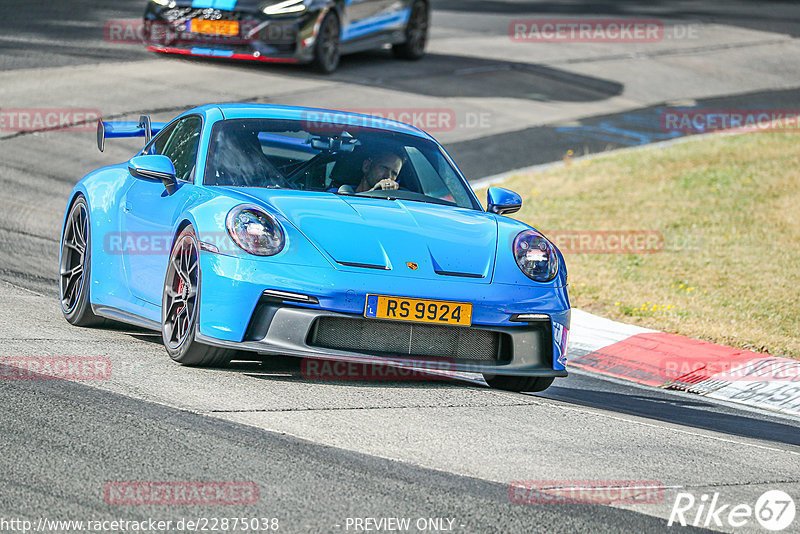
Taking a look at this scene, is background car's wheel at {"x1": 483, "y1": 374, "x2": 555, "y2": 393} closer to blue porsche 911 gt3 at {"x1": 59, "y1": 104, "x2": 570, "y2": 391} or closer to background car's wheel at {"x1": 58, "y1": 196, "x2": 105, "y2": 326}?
blue porsche 911 gt3 at {"x1": 59, "y1": 104, "x2": 570, "y2": 391}

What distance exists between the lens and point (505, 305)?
5793 millimetres

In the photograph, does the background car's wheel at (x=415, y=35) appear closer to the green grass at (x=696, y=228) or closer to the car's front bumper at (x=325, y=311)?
the green grass at (x=696, y=228)

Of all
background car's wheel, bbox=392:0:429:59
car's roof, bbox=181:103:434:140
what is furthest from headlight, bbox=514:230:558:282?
background car's wheel, bbox=392:0:429:59

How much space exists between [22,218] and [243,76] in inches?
277

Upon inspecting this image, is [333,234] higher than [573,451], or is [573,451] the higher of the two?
[333,234]

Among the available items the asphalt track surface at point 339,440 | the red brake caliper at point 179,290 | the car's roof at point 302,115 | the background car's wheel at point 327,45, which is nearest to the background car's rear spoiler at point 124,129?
the car's roof at point 302,115

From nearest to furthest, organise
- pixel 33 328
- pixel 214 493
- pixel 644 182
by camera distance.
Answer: pixel 214 493 < pixel 33 328 < pixel 644 182

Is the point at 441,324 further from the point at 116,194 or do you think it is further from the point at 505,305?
the point at 116,194

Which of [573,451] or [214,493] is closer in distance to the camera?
[214,493]

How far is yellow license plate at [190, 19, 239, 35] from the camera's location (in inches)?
648

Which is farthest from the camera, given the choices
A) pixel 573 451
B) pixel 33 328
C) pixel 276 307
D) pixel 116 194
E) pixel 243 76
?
Answer: pixel 243 76

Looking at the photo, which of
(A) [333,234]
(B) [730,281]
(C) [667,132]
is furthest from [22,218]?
(C) [667,132]

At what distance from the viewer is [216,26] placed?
1652 centimetres

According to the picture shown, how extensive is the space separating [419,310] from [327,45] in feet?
40.6
